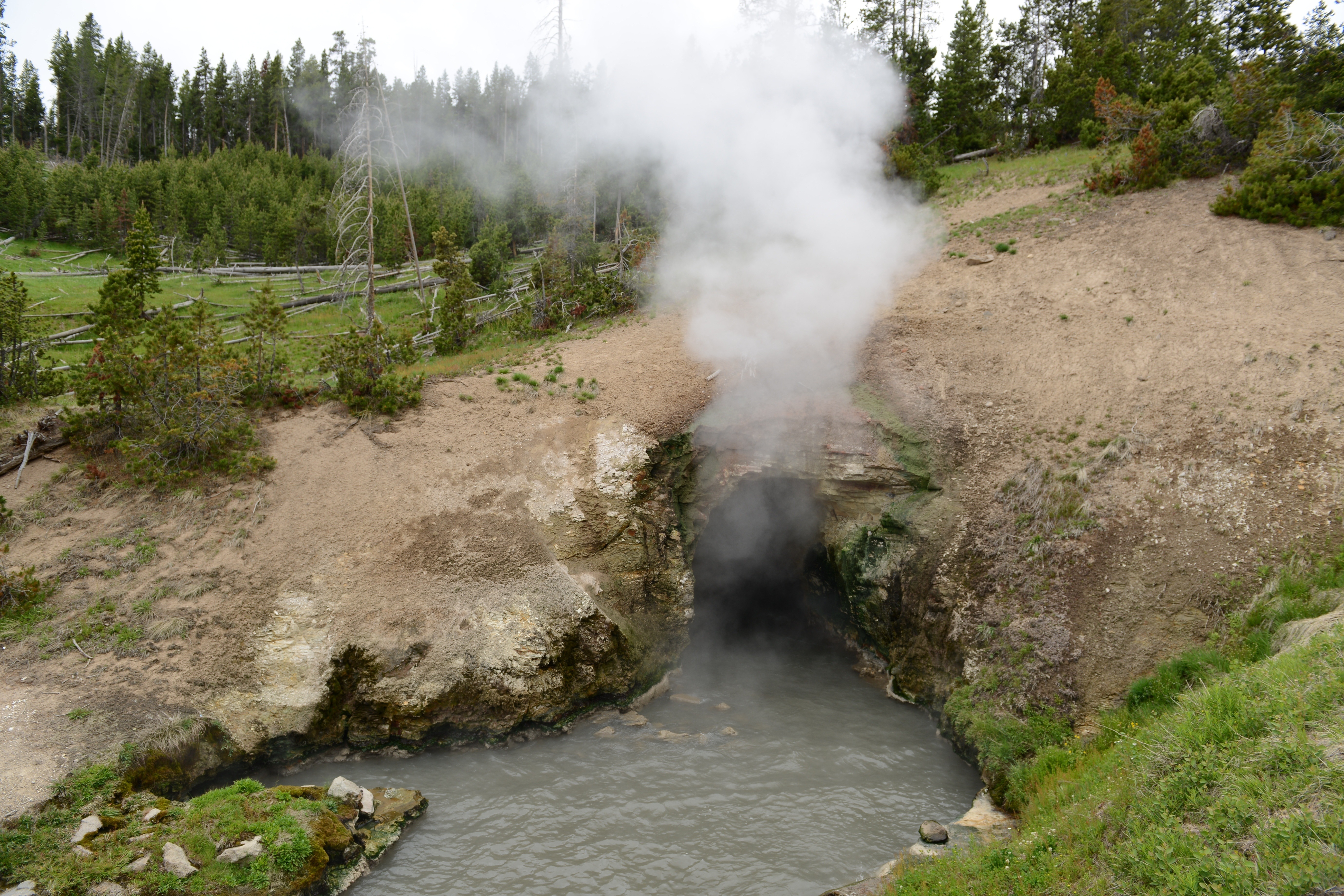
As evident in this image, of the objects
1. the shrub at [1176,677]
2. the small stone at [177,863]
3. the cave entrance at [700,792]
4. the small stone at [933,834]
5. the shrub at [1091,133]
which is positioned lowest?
Result: the cave entrance at [700,792]

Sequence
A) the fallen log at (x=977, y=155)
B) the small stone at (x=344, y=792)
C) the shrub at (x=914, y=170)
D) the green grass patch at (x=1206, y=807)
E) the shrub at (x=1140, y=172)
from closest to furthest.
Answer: the green grass patch at (x=1206, y=807) < the small stone at (x=344, y=792) < the shrub at (x=1140, y=172) < the shrub at (x=914, y=170) < the fallen log at (x=977, y=155)

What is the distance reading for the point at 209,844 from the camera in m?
8.30

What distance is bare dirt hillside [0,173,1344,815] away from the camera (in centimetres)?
1063

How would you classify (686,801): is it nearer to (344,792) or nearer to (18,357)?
(344,792)

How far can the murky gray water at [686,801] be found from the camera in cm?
892

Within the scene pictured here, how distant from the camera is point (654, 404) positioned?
1620 cm

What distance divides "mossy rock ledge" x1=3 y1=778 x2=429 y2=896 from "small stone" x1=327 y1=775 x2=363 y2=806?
0.06 ft

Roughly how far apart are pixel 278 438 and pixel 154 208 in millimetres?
35173

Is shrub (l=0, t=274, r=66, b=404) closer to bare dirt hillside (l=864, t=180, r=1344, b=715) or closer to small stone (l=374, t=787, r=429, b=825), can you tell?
small stone (l=374, t=787, r=429, b=825)

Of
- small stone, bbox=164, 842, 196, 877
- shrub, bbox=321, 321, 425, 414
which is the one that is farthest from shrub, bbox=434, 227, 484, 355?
small stone, bbox=164, 842, 196, 877

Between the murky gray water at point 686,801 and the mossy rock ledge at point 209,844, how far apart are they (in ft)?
1.90

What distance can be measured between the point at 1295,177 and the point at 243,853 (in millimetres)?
24993

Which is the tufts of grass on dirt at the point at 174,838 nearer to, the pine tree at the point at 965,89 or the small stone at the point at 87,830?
the small stone at the point at 87,830

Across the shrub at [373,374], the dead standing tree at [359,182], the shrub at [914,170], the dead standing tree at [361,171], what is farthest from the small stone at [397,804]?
the shrub at [914,170]
